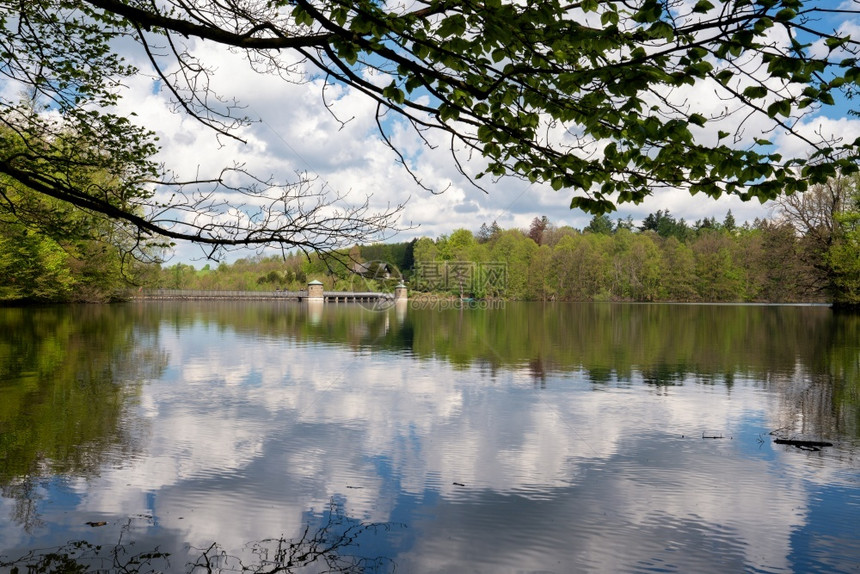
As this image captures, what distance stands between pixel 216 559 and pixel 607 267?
10601cm

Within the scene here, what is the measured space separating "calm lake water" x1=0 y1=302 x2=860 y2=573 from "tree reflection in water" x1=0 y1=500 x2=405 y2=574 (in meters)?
0.03

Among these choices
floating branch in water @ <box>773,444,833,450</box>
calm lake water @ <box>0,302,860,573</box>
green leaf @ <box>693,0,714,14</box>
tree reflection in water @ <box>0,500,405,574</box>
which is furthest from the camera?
floating branch in water @ <box>773,444,833,450</box>

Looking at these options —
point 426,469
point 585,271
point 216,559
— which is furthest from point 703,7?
point 585,271

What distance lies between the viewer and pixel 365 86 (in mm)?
5559

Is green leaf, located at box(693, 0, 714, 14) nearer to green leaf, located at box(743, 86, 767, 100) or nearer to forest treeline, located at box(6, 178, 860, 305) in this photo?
green leaf, located at box(743, 86, 767, 100)

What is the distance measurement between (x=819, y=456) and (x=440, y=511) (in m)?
6.00

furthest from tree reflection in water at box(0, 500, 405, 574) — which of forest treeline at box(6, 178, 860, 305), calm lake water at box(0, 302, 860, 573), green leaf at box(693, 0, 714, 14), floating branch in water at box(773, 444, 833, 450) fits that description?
forest treeline at box(6, 178, 860, 305)

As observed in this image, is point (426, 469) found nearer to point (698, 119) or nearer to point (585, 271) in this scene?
point (698, 119)

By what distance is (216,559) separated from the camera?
18.1 feet

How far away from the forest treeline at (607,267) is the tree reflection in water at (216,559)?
1652 inches

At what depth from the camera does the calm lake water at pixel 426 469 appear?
19.1ft

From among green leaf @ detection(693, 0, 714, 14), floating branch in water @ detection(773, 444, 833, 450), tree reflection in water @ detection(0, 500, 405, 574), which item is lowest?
tree reflection in water @ detection(0, 500, 405, 574)

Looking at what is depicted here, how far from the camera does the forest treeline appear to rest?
53750 mm

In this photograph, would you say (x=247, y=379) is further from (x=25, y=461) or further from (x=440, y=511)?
(x=440, y=511)
